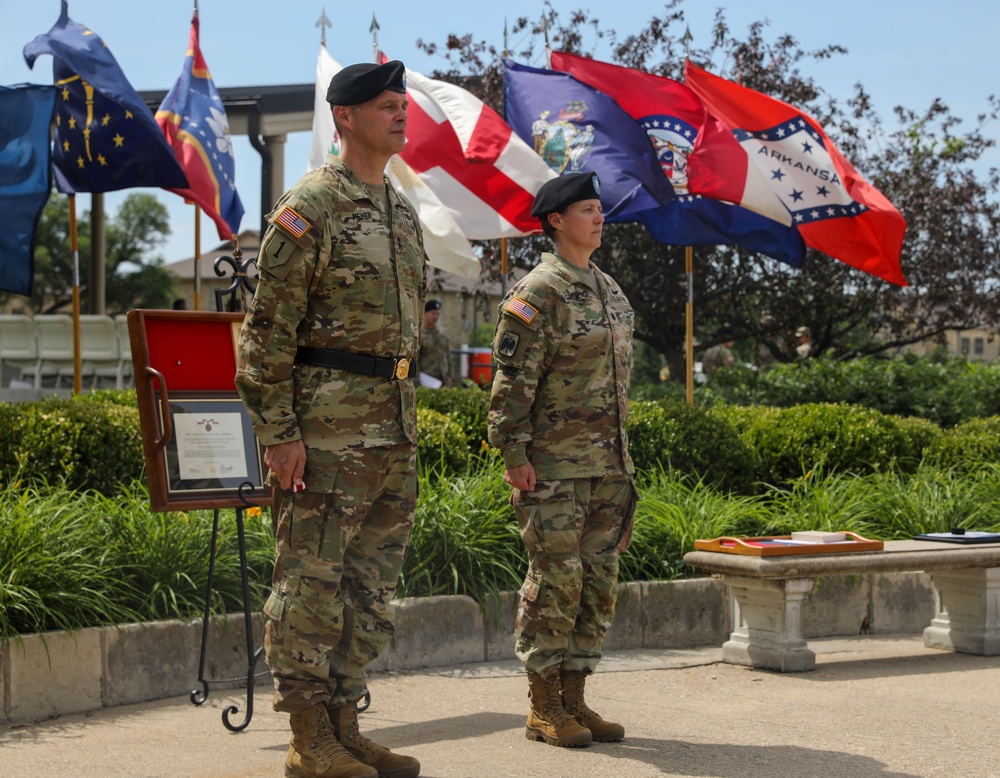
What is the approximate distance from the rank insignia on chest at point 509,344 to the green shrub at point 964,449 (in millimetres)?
6297

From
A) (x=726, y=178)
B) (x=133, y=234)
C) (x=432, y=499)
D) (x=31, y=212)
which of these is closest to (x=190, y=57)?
(x=31, y=212)

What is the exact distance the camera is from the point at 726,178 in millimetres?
10672

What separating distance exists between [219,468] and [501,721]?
1638 mm

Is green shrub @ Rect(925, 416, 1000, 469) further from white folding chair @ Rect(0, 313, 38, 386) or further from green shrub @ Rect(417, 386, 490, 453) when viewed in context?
white folding chair @ Rect(0, 313, 38, 386)

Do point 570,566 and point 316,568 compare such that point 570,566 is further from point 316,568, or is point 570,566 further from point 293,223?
point 293,223

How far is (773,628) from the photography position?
6762 millimetres

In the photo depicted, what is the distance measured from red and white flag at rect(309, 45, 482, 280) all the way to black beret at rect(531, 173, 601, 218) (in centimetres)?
450

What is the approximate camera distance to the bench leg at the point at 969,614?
23.8 feet

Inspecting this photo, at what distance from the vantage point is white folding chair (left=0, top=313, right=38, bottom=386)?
19.5m

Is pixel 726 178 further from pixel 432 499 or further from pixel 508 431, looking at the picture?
pixel 508 431

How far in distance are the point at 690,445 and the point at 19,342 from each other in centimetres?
1352

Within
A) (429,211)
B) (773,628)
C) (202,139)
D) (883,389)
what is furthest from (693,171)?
(773,628)

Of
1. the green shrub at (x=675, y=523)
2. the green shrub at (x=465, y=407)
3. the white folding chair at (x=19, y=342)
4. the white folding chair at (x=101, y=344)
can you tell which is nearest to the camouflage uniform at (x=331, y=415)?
the green shrub at (x=675, y=523)

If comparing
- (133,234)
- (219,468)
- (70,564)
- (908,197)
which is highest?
(133,234)
